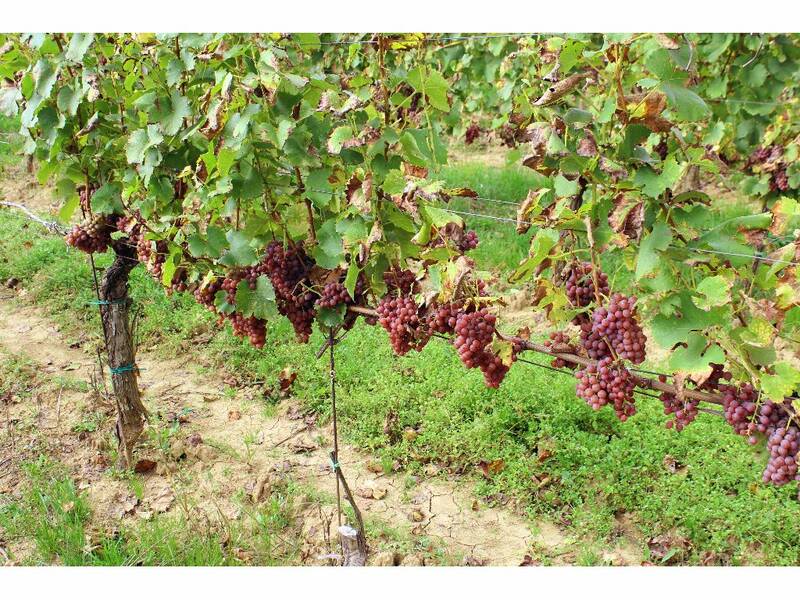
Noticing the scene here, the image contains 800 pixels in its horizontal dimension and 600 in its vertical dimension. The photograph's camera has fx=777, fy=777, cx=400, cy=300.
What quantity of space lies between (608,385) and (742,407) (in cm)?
33

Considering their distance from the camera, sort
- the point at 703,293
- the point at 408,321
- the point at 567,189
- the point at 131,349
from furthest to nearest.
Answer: the point at 131,349
the point at 408,321
the point at 567,189
the point at 703,293

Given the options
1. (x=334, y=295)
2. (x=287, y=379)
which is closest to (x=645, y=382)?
(x=334, y=295)

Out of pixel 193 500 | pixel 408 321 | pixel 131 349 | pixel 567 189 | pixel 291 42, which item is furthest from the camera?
pixel 131 349

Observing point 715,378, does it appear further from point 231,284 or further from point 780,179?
point 780,179

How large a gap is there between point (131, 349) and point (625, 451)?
238 centimetres

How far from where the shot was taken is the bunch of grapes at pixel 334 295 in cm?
257

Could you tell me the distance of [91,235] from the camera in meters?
3.50

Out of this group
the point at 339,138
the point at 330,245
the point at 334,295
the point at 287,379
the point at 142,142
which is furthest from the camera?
the point at 287,379

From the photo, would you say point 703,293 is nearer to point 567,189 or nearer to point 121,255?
point 567,189

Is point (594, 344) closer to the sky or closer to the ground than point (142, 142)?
closer to the ground

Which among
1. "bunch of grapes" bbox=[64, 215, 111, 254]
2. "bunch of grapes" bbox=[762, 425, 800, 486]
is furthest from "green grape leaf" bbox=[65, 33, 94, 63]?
"bunch of grapes" bbox=[762, 425, 800, 486]

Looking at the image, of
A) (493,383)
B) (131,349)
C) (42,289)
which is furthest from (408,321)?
(42,289)

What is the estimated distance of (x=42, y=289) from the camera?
18.1 feet

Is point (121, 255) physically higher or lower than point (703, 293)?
lower
